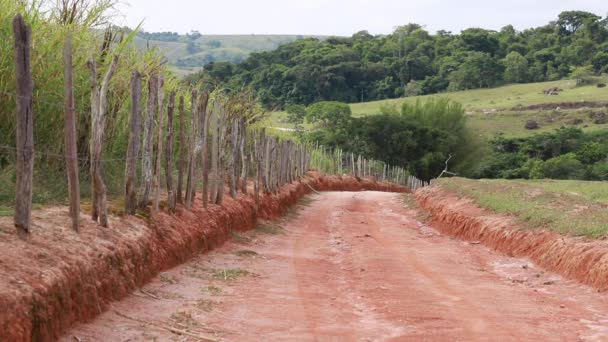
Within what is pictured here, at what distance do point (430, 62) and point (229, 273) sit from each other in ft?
287

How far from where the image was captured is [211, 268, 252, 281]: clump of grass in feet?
32.9

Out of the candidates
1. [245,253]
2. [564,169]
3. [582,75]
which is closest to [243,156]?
[245,253]

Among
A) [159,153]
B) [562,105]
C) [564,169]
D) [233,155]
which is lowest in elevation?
[564,169]

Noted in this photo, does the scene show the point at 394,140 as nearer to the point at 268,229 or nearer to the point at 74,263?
the point at 268,229

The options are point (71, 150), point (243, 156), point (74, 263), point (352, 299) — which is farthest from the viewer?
point (243, 156)

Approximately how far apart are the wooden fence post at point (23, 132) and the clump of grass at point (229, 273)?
372 centimetres

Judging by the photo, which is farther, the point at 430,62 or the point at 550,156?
the point at 430,62

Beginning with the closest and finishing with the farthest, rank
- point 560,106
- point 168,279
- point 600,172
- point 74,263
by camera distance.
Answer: point 74,263
point 168,279
point 600,172
point 560,106

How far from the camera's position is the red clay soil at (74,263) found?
556cm

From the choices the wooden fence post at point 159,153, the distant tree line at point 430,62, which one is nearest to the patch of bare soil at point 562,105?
the distant tree line at point 430,62

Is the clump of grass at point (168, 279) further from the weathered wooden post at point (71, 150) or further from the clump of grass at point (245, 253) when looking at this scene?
the clump of grass at point (245, 253)

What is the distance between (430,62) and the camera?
9525 cm

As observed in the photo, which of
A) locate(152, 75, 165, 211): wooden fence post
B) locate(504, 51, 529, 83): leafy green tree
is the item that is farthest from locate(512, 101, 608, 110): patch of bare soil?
locate(152, 75, 165, 211): wooden fence post

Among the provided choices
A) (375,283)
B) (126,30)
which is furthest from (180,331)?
(126,30)
